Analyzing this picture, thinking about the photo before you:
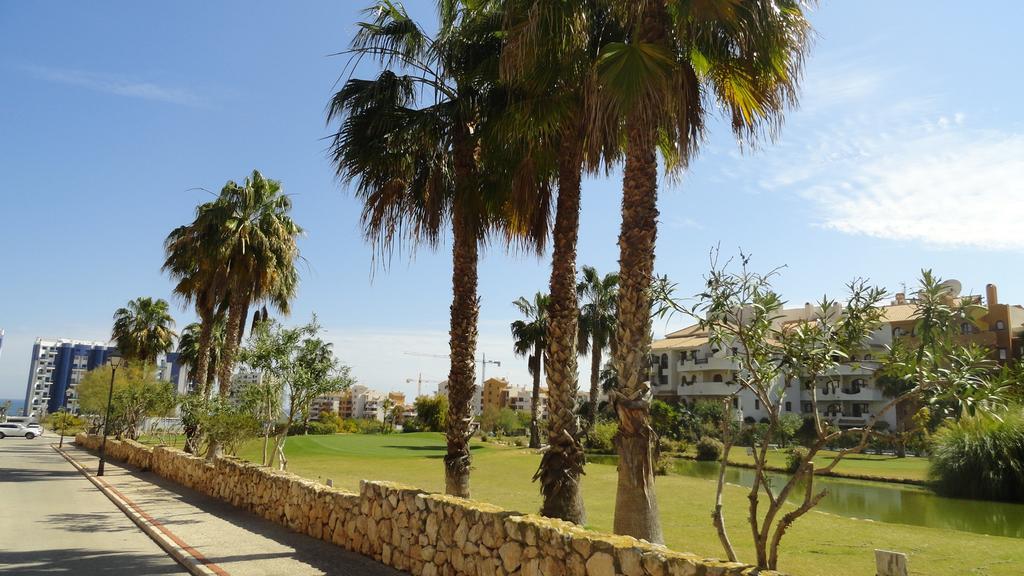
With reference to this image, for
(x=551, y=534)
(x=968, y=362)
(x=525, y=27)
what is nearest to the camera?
(x=968, y=362)

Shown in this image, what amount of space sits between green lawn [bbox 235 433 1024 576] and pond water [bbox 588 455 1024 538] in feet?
9.35

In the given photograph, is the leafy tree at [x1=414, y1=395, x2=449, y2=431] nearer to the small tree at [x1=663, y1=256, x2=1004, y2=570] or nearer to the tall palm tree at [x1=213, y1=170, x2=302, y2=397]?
the tall palm tree at [x1=213, y1=170, x2=302, y2=397]

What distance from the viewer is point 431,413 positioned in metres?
80.6

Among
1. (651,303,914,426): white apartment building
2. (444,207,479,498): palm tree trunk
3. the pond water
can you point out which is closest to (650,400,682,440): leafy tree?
(651,303,914,426): white apartment building

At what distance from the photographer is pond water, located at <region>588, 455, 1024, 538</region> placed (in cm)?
1785

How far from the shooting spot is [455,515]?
26.6ft

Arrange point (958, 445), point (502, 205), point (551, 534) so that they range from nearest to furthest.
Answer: point (551, 534)
point (502, 205)
point (958, 445)

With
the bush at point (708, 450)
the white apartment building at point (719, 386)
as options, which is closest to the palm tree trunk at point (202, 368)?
the bush at point (708, 450)

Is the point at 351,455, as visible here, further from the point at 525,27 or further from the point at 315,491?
the point at 525,27

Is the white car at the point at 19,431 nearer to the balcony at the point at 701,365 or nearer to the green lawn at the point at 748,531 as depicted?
the green lawn at the point at 748,531

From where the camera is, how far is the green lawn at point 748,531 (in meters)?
10.5

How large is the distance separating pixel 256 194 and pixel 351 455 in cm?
1781

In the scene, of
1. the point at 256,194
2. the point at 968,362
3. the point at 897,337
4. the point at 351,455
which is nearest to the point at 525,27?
the point at 897,337

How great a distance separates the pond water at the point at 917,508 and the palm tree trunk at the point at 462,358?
12834 millimetres
